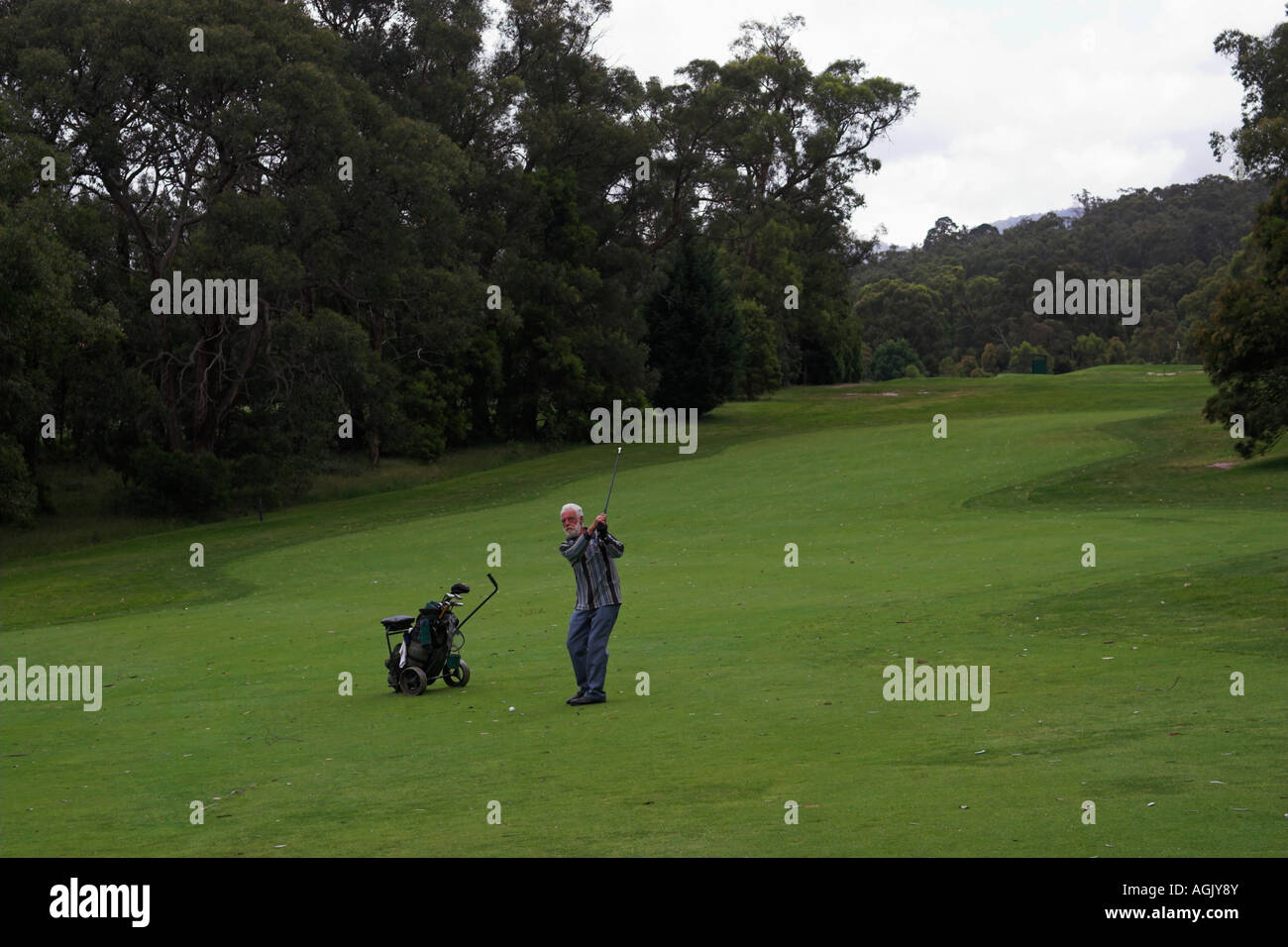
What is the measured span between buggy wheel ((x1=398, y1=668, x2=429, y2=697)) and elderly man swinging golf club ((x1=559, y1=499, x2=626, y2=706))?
2143 millimetres

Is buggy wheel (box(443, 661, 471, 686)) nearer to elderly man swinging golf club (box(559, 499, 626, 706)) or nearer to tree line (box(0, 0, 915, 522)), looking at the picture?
elderly man swinging golf club (box(559, 499, 626, 706))

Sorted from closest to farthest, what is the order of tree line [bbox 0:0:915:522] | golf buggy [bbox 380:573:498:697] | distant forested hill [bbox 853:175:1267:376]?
golf buggy [bbox 380:573:498:697], tree line [bbox 0:0:915:522], distant forested hill [bbox 853:175:1267:376]

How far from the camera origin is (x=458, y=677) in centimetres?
1557

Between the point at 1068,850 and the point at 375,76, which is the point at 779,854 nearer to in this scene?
the point at 1068,850

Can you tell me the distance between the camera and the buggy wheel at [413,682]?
599 inches

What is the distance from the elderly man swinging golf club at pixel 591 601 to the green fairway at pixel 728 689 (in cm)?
57

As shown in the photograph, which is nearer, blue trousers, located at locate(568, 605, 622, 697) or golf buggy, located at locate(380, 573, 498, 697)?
blue trousers, located at locate(568, 605, 622, 697)

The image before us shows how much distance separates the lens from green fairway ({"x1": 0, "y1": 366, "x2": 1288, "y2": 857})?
8719 millimetres

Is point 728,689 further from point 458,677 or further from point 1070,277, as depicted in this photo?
point 1070,277

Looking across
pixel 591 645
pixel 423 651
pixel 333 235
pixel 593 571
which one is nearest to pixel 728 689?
pixel 591 645

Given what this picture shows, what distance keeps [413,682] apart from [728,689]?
3.79 metres

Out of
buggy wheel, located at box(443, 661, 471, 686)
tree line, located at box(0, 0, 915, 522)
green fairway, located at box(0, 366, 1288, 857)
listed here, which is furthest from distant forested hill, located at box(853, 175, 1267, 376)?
buggy wheel, located at box(443, 661, 471, 686)

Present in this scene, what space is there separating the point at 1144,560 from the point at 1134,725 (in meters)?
11.5

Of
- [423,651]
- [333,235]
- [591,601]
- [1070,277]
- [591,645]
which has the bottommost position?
[423,651]
